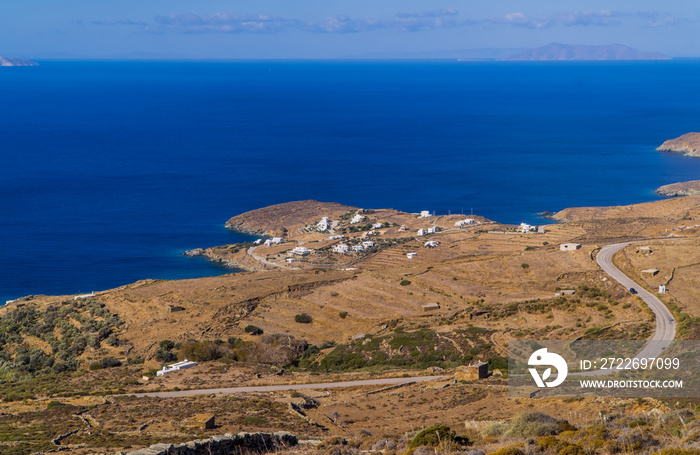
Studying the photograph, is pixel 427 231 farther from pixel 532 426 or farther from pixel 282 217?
pixel 532 426

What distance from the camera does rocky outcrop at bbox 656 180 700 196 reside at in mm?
110812

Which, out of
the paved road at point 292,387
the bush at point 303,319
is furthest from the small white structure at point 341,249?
the paved road at point 292,387

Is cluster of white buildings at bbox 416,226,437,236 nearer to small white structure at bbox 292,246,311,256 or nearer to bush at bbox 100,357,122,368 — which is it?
small white structure at bbox 292,246,311,256

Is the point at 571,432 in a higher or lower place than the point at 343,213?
higher

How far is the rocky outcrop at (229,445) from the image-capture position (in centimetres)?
1606

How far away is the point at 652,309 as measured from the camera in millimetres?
36625

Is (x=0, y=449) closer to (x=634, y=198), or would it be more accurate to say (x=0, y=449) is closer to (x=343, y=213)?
(x=343, y=213)

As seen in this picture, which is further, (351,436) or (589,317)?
(589,317)

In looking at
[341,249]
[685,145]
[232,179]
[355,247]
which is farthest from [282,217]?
[685,145]

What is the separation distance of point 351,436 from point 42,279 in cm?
6664

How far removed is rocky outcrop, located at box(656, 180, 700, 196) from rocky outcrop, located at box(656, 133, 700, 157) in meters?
38.1

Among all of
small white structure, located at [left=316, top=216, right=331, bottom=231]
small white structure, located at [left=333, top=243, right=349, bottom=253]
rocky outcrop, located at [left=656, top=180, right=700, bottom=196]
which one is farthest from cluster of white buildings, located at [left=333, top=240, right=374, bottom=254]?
rocky outcrop, located at [left=656, top=180, right=700, bottom=196]

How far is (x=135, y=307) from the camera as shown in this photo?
46625 millimetres

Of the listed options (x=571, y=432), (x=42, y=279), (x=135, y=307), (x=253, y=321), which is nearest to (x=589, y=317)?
(x=253, y=321)
